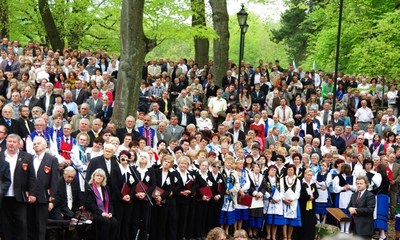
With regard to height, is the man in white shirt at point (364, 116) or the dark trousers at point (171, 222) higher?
the man in white shirt at point (364, 116)

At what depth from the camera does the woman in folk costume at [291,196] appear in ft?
41.9

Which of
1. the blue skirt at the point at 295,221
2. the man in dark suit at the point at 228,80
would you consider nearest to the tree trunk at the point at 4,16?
the man in dark suit at the point at 228,80

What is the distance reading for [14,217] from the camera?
28.6 feet

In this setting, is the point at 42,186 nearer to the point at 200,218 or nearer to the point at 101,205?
the point at 101,205

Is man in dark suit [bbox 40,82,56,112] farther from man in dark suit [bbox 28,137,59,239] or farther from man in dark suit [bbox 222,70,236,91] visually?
man in dark suit [bbox 222,70,236,91]

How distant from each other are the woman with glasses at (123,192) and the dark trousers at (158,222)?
2.57 feet

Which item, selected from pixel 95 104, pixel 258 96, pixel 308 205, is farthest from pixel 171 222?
pixel 258 96

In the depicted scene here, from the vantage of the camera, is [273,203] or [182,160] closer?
[182,160]

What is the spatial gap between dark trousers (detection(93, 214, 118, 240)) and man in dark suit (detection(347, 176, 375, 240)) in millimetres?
5108

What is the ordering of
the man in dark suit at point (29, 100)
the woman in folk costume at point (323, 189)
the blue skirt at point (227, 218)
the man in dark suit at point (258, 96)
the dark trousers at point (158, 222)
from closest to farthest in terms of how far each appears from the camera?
1. the dark trousers at point (158, 222)
2. the blue skirt at point (227, 218)
3. the woman in folk costume at point (323, 189)
4. the man in dark suit at point (29, 100)
5. the man in dark suit at point (258, 96)

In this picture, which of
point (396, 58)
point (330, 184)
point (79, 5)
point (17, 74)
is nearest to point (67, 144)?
point (330, 184)

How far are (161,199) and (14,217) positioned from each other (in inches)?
114

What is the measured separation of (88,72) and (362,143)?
9304 millimetres

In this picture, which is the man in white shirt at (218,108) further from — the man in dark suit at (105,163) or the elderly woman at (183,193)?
the man in dark suit at (105,163)
